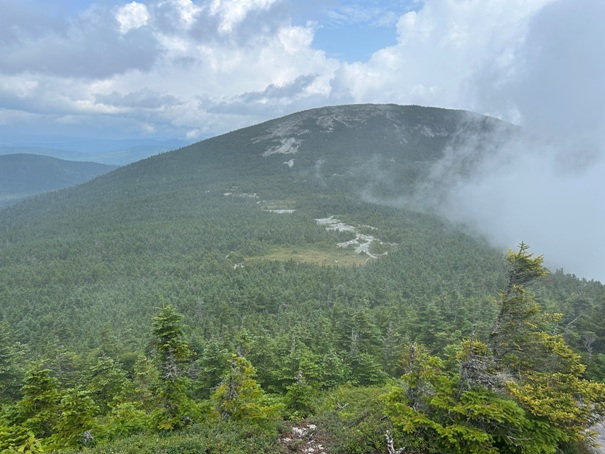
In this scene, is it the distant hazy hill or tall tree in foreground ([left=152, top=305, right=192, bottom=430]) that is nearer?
tall tree in foreground ([left=152, top=305, right=192, bottom=430])

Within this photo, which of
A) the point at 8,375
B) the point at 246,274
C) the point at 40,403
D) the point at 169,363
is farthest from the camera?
the point at 246,274

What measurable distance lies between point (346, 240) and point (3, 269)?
5129 inches

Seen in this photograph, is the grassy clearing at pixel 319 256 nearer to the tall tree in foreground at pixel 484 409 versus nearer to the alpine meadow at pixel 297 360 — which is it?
the alpine meadow at pixel 297 360

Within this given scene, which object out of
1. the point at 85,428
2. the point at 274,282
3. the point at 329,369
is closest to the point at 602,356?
the point at 329,369

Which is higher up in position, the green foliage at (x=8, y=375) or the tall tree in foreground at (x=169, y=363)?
the tall tree in foreground at (x=169, y=363)

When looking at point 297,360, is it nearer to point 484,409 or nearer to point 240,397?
point 240,397

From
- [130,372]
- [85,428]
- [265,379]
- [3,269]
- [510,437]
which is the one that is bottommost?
[3,269]

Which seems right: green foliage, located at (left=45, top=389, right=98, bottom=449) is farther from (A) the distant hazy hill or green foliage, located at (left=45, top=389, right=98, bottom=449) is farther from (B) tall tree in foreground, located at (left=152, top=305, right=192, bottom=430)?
(A) the distant hazy hill

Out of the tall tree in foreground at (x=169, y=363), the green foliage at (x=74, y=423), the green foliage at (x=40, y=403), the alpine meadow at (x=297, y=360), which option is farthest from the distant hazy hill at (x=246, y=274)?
the tall tree in foreground at (x=169, y=363)

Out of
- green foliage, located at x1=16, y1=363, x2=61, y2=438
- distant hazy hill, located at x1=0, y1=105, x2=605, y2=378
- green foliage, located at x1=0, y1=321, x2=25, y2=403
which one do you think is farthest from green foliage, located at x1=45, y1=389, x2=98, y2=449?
distant hazy hill, located at x1=0, y1=105, x2=605, y2=378

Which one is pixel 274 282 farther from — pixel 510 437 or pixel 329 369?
pixel 510 437

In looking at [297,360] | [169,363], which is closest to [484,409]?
[169,363]

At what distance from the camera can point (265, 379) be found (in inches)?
1275

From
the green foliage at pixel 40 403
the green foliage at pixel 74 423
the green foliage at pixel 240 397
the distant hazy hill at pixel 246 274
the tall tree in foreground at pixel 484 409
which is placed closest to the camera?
the tall tree in foreground at pixel 484 409
